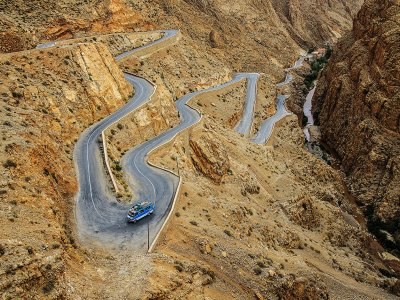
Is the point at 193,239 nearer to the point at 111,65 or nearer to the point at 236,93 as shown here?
the point at 111,65

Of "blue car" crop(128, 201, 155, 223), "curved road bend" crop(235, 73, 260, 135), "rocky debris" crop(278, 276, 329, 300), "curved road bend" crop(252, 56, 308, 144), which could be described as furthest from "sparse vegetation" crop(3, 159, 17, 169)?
"curved road bend" crop(235, 73, 260, 135)

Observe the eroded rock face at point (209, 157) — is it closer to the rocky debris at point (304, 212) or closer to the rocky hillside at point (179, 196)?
the rocky hillside at point (179, 196)

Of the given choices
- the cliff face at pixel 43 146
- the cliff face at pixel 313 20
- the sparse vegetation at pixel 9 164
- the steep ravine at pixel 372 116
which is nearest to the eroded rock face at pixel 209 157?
the cliff face at pixel 43 146

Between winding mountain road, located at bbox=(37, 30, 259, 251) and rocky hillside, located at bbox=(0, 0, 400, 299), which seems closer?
rocky hillside, located at bbox=(0, 0, 400, 299)

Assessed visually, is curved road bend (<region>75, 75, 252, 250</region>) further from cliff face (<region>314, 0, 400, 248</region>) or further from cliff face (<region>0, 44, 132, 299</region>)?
cliff face (<region>314, 0, 400, 248</region>)

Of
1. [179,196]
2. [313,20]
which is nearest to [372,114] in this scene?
[179,196]
